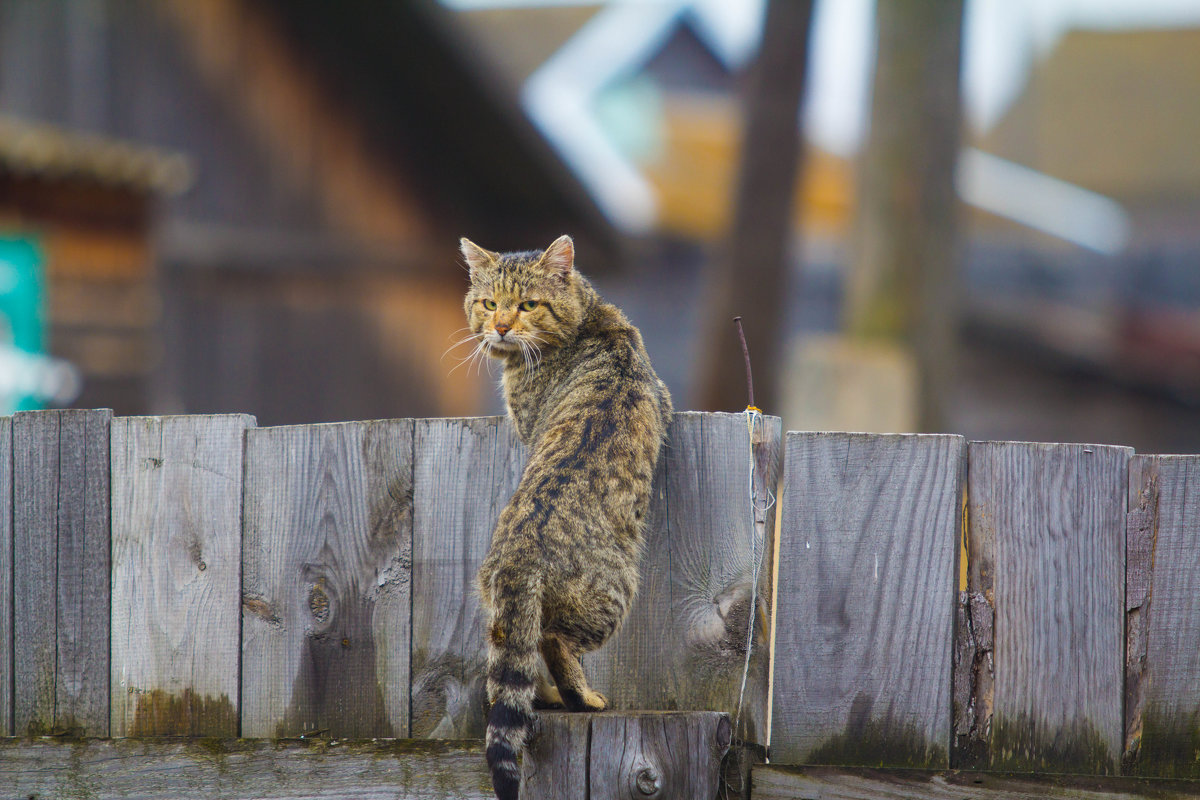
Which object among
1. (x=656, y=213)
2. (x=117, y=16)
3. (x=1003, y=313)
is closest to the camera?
(x=117, y=16)

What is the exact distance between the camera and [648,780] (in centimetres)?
259

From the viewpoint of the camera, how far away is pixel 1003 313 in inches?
549

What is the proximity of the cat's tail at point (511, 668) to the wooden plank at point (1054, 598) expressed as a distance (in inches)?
41.8

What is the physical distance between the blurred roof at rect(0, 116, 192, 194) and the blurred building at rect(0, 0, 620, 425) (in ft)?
4.38

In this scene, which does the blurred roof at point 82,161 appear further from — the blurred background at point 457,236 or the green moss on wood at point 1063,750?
the green moss on wood at point 1063,750

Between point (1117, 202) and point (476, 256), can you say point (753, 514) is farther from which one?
point (1117, 202)

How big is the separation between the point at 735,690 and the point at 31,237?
7600mm

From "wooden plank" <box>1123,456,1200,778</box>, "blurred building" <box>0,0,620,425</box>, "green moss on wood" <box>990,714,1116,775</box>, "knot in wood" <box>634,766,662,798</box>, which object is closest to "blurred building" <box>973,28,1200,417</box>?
"blurred building" <box>0,0,620,425</box>

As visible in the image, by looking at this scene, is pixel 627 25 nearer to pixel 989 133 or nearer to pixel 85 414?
pixel 989 133

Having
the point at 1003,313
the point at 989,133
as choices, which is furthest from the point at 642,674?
the point at 989,133

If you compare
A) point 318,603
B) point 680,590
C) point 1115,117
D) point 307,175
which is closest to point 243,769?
point 318,603

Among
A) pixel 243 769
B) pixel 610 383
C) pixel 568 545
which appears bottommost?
pixel 243 769

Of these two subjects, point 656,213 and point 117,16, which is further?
point 656,213

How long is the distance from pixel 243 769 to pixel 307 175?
9120mm
